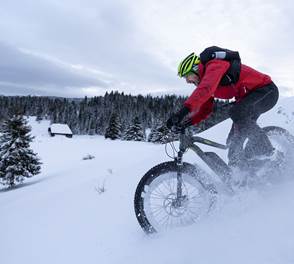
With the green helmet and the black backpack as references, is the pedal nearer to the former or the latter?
the black backpack

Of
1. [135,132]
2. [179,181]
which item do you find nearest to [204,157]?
[179,181]

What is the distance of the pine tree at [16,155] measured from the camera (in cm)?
2789

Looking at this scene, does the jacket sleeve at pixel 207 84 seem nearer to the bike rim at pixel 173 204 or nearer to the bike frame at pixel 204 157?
the bike frame at pixel 204 157

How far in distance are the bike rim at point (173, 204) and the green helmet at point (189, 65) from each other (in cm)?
132

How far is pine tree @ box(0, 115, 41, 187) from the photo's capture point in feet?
91.5

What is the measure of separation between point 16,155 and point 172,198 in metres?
27.3

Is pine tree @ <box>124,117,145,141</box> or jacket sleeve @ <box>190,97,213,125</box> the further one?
pine tree @ <box>124,117,145,141</box>

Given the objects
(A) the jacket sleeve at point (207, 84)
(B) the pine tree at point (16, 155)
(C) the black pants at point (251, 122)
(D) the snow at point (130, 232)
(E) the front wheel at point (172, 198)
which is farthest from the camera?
(B) the pine tree at point (16, 155)

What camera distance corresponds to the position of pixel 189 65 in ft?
14.0

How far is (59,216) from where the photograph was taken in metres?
5.97

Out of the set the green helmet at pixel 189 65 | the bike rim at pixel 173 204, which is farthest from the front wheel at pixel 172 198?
the green helmet at pixel 189 65

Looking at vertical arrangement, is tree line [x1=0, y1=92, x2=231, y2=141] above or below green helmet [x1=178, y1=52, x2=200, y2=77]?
above

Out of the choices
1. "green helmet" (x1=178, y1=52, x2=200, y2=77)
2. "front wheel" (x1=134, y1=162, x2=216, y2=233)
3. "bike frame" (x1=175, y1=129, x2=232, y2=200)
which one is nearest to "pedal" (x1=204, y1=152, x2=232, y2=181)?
"bike frame" (x1=175, y1=129, x2=232, y2=200)

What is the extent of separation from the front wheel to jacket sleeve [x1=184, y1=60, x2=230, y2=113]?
816 mm
